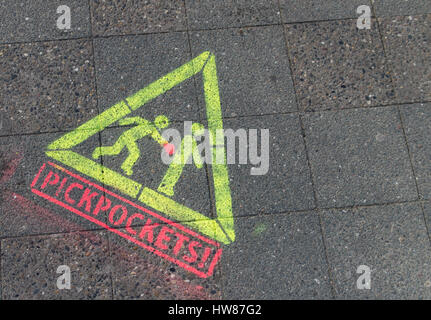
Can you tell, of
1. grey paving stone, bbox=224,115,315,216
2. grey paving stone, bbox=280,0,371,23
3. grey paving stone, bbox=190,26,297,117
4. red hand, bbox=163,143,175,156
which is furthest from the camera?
grey paving stone, bbox=280,0,371,23

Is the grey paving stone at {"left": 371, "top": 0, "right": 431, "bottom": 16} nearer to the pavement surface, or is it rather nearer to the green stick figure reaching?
the pavement surface

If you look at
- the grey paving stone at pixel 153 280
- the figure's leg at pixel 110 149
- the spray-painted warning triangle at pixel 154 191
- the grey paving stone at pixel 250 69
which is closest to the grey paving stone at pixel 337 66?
the grey paving stone at pixel 250 69

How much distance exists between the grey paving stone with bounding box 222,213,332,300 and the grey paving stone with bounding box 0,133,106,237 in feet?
4.31

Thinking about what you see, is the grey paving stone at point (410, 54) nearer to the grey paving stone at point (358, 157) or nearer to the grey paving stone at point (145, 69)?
the grey paving stone at point (358, 157)

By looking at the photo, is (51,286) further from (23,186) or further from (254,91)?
(254,91)

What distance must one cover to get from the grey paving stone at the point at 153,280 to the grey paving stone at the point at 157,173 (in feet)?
1.91

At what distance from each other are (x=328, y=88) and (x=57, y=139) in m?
2.72

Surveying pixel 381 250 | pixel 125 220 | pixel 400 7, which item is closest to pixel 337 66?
pixel 400 7

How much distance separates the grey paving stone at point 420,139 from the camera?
12.4 feet

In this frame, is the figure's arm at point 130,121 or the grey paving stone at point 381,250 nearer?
the grey paving stone at point 381,250

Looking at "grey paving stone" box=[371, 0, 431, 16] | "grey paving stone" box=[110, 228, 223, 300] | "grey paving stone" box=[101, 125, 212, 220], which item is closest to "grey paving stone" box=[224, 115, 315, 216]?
"grey paving stone" box=[101, 125, 212, 220]

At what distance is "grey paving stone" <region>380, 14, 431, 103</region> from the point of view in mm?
3990

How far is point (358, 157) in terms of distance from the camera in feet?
12.4

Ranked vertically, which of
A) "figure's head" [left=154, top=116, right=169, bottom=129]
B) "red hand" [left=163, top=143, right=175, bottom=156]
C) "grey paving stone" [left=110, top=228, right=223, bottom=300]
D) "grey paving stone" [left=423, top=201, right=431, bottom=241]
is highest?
"figure's head" [left=154, top=116, right=169, bottom=129]
